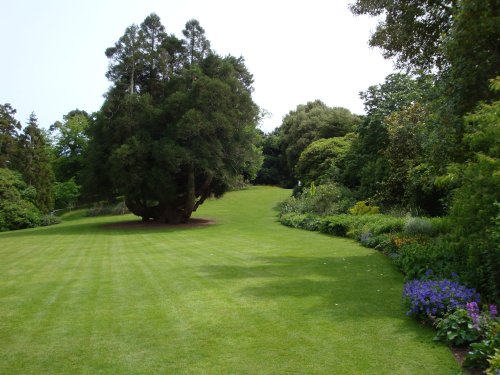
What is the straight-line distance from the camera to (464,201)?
696 cm

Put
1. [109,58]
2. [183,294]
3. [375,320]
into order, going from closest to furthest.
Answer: [375,320] → [183,294] → [109,58]

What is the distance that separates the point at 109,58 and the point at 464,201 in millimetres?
25260

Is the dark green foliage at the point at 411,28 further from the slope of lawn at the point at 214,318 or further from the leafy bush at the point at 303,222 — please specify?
the leafy bush at the point at 303,222

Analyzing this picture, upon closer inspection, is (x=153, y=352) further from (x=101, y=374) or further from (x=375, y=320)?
(x=375, y=320)

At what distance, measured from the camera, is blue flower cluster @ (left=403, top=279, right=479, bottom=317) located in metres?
5.79

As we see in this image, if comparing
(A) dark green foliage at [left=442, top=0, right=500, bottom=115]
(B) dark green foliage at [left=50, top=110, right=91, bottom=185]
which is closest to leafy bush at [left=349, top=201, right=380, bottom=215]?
(A) dark green foliage at [left=442, top=0, right=500, bottom=115]

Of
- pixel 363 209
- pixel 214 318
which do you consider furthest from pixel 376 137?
pixel 214 318

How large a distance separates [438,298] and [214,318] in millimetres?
3226

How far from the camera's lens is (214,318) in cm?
657

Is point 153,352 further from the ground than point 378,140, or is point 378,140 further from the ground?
point 378,140

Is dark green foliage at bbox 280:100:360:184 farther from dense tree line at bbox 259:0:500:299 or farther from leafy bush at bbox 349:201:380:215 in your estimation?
leafy bush at bbox 349:201:380:215

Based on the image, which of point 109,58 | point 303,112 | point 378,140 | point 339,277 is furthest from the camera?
point 303,112

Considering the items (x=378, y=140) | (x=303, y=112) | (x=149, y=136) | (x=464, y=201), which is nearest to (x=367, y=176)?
(x=378, y=140)

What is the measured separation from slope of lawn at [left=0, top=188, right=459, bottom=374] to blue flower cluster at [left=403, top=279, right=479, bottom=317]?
264 mm
